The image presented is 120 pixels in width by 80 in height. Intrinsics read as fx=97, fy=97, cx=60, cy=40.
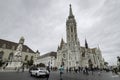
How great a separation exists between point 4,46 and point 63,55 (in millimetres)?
42177

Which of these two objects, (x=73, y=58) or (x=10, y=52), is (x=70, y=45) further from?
(x=10, y=52)

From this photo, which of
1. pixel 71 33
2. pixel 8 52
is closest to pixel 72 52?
pixel 71 33

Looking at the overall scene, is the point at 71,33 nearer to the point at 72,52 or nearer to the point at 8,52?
the point at 72,52

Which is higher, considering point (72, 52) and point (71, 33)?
point (71, 33)

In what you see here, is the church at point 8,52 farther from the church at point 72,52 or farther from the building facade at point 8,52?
the church at point 72,52

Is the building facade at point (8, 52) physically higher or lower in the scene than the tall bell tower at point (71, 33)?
lower

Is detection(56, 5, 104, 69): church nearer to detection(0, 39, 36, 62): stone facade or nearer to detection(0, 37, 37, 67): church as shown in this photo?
detection(0, 37, 37, 67): church

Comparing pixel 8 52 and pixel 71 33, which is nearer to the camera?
pixel 8 52

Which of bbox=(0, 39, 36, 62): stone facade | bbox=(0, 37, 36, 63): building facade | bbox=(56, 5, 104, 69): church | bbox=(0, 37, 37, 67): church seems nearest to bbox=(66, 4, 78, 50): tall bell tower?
bbox=(56, 5, 104, 69): church

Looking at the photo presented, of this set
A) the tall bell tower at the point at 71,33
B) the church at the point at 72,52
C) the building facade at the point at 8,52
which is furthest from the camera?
the tall bell tower at the point at 71,33

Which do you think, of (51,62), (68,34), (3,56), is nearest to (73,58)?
(68,34)

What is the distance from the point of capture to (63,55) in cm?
7719

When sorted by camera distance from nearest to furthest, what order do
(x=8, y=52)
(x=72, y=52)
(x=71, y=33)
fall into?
1. (x=8, y=52)
2. (x=72, y=52)
3. (x=71, y=33)

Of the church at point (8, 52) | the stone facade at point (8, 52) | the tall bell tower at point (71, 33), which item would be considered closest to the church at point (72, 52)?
the tall bell tower at point (71, 33)
